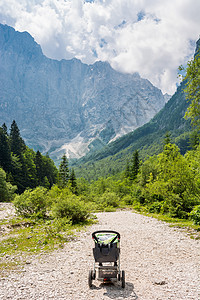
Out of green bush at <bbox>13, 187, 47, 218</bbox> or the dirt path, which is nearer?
the dirt path

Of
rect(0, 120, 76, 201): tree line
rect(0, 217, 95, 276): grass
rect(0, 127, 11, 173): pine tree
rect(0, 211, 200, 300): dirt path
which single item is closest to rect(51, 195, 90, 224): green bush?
rect(0, 217, 95, 276): grass

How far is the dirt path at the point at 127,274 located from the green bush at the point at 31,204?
329 inches

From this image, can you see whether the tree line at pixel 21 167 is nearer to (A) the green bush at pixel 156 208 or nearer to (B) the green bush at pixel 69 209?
(A) the green bush at pixel 156 208

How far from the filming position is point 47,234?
14.2 metres

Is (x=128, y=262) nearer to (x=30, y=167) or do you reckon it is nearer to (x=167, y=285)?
(x=167, y=285)

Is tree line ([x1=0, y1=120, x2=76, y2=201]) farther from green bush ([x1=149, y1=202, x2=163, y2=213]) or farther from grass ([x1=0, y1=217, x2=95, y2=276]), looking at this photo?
grass ([x1=0, y1=217, x2=95, y2=276])

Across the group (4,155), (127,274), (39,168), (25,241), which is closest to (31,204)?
(25,241)

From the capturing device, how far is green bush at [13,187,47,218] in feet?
63.5

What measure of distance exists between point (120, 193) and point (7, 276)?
49227 mm

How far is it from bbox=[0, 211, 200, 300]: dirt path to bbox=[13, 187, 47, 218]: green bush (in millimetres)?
8357

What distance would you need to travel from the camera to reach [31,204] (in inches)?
781

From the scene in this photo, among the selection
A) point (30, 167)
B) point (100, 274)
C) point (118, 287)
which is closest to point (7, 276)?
point (100, 274)

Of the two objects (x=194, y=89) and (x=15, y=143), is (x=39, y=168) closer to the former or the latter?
(x=15, y=143)

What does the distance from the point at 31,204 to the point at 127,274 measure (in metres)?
14.5
